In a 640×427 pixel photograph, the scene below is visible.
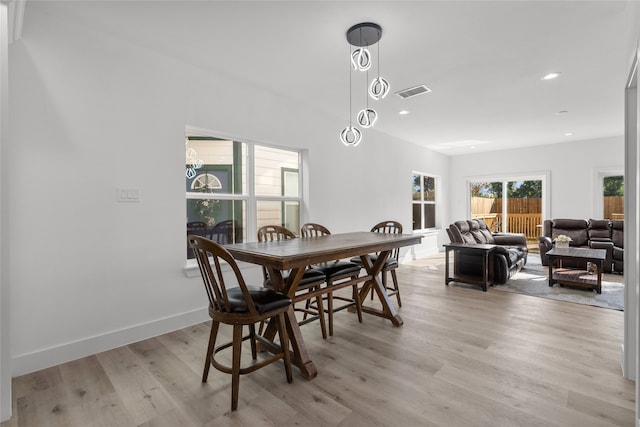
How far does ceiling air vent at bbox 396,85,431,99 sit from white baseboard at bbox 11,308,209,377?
338 cm

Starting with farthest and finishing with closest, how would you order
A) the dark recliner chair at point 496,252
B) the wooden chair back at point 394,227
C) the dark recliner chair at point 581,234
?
the dark recliner chair at point 581,234 → the dark recliner chair at point 496,252 → the wooden chair back at point 394,227

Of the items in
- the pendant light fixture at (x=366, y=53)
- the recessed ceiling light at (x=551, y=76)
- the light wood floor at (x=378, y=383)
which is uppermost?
the recessed ceiling light at (x=551, y=76)

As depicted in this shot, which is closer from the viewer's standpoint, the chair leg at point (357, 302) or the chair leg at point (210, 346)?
the chair leg at point (210, 346)

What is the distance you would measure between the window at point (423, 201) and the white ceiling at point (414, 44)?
9.66 ft

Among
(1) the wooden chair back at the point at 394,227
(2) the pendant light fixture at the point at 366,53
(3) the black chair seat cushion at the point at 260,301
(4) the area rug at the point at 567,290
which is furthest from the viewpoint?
(4) the area rug at the point at 567,290

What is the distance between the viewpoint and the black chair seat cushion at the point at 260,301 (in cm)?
187

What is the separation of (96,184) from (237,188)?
55.5 inches

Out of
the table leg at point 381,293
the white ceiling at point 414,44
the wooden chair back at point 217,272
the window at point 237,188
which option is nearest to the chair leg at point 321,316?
the table leg at point 381,293

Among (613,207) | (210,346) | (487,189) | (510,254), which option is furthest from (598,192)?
(210,346)

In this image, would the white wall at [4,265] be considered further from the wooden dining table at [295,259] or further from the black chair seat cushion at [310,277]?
the black chair seat cushion at [310,277]

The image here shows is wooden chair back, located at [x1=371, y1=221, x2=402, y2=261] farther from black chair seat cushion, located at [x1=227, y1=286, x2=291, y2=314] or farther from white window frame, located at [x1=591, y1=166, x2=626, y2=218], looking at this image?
white window frame, located at [x1=591, y1=166, x2=626, y2=218]

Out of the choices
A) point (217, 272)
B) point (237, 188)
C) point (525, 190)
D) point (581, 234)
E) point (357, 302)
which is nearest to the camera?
point (217, 272)

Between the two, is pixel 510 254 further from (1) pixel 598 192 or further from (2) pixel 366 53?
(2) pixel 366 53

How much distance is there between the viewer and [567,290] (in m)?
4.21
